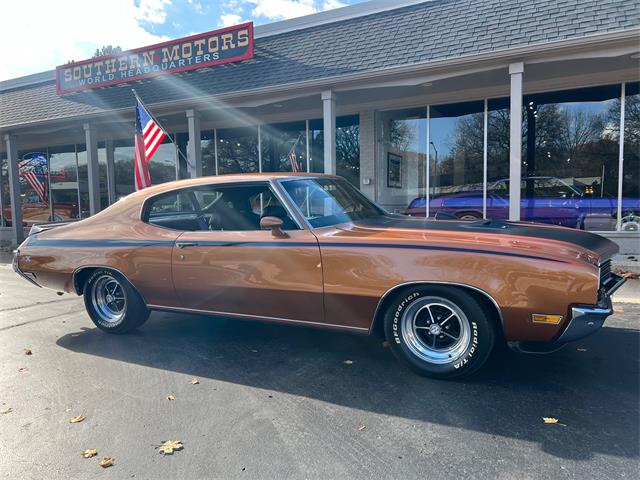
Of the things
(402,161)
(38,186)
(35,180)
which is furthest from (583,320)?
(35,180)

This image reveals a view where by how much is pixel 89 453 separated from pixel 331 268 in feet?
6.57

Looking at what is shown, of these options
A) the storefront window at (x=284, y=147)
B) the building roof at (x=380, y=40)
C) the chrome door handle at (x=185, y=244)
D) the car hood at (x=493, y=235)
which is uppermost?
the building roof at (x=380, y=40)

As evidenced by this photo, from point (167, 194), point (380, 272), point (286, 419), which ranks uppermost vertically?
point (167, 194)

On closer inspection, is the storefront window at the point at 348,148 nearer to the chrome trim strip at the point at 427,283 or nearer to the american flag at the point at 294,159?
the american flag at the point at 294,159

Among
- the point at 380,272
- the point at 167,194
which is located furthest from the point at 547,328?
the point at 167,194

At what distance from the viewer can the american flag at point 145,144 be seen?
368 inches

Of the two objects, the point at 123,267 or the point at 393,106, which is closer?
the point at 123,267

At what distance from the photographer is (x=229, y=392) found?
3.46 meters

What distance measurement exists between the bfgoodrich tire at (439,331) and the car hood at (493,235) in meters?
0.41

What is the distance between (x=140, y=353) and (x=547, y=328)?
3482 millimetres

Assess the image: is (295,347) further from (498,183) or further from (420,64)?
(498,183)

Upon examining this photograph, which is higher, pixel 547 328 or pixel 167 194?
pixel 167 194

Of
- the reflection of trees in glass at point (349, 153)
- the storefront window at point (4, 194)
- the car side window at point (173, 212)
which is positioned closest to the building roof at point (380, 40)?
the reflection of trees in glass at point (349, 153)

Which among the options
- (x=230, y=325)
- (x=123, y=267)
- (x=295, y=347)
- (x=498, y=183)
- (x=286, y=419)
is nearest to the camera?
(x=286, y=419)
